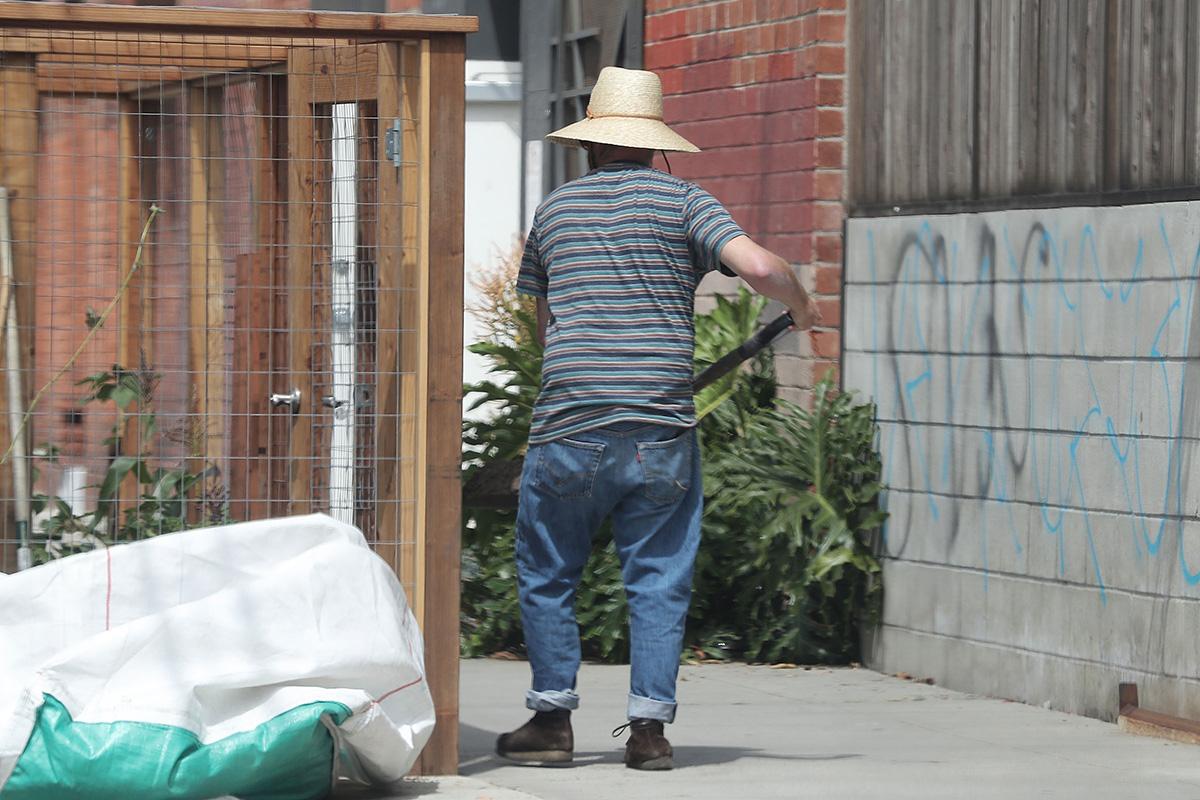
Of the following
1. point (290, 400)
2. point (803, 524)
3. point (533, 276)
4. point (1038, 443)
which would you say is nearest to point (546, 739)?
point (290, 400)

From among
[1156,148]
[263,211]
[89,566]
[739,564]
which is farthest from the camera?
[739,564]

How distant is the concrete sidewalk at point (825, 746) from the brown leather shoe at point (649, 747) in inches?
1.8

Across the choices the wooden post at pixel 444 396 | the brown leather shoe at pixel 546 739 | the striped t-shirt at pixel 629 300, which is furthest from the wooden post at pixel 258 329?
the brown leather shoe at pixel 546 739

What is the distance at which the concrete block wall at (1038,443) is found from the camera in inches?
265

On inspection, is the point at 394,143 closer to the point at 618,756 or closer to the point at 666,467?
the point at 666,467

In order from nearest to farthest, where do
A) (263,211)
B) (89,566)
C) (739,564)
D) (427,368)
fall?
(89,566), (427,368), (263,211), (739,564)

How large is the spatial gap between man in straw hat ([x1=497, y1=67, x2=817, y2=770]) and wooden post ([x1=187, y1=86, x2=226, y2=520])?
0.91 m

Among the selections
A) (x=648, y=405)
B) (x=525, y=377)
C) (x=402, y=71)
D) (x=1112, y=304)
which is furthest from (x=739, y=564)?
(x=402, y=71)

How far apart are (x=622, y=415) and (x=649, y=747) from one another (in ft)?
3.02

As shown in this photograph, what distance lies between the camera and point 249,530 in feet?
17.5

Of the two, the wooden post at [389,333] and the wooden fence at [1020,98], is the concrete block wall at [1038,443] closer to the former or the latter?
the wooden fence at [1020,98]

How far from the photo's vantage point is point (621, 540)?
598 centimetres

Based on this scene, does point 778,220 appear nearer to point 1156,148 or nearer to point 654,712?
point 1156,148

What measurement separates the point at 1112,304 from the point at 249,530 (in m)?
3.12
